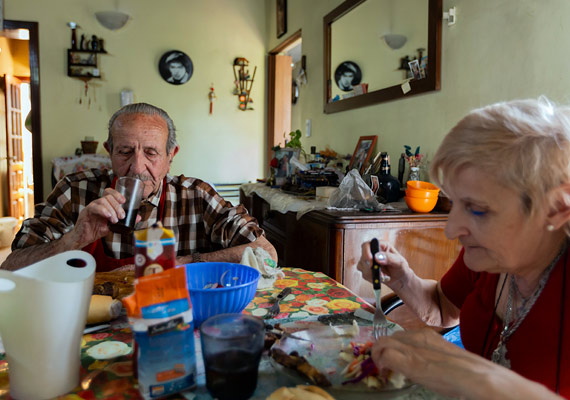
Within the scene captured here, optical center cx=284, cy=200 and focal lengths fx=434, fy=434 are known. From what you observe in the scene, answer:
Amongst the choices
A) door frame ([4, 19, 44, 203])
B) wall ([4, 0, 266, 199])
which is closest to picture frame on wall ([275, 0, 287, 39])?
wall ([4, 0, 266, 199])

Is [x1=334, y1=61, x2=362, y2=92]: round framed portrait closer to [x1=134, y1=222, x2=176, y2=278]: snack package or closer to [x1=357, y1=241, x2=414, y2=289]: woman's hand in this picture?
[x1=357, y1=241, x2=414, y2=289]: woman's hand

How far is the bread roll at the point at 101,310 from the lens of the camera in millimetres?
924

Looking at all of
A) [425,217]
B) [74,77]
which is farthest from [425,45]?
[74,77]

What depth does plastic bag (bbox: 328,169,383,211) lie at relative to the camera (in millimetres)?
2074

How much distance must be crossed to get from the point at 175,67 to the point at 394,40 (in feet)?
9.38

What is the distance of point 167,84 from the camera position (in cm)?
470

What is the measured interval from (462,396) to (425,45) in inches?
79.7

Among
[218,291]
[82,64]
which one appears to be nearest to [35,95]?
[82,64]

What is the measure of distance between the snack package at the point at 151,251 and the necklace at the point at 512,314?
29.0 inches

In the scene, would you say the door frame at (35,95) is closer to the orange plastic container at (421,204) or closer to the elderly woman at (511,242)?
the orange plastic container at (421,204)

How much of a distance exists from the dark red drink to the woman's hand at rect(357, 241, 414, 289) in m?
0.44

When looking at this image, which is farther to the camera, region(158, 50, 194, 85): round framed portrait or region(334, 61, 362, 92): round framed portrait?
region(158, 50, 194, 85): round framed portrait

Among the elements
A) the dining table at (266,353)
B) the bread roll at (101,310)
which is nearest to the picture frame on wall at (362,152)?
the dining table at (266,353)

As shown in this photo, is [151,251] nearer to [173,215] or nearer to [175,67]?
[173,215]
